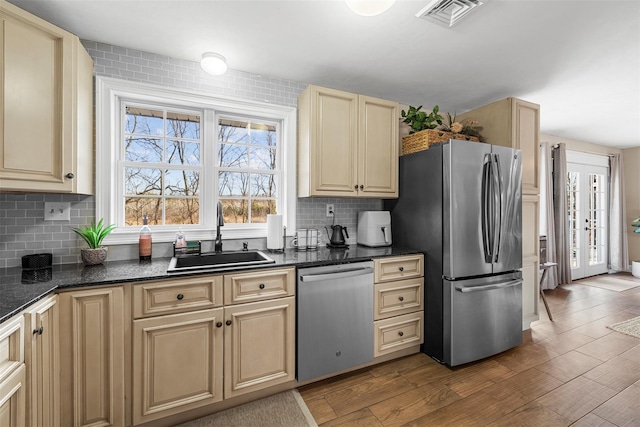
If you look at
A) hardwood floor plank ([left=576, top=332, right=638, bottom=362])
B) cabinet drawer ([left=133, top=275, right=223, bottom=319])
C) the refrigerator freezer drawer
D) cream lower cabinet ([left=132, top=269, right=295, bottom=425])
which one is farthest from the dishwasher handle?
hardwood floor plank ([left=576, top=332, right=638, bottom=362])

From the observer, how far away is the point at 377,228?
2.68m

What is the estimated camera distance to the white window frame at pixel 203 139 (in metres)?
2.05

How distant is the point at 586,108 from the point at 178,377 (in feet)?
16.4

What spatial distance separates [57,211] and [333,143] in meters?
2.08

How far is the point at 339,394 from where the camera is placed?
2016mm

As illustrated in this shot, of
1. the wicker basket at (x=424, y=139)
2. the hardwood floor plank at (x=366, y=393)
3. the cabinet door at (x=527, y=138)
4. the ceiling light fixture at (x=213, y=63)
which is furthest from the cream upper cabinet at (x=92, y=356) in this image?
the cabinet door at (x=527, y=138)

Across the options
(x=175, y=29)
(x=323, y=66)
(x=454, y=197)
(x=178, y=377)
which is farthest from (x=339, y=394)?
(x=175, y=29)

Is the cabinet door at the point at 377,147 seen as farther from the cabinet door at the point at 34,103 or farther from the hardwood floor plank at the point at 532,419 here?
the cabinet door at the point at 34,103

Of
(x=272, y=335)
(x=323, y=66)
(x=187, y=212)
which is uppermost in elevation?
(x=323, y=66)

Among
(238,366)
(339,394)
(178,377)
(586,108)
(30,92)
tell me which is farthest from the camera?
(586,108)

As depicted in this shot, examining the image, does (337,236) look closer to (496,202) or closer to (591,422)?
(496,202)

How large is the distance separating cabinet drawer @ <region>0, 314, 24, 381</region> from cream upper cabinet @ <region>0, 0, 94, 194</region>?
2.59ft

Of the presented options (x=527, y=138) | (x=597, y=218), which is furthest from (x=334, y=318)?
(x=597, y=218)

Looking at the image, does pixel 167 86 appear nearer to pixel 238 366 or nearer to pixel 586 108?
pixel 238 366
